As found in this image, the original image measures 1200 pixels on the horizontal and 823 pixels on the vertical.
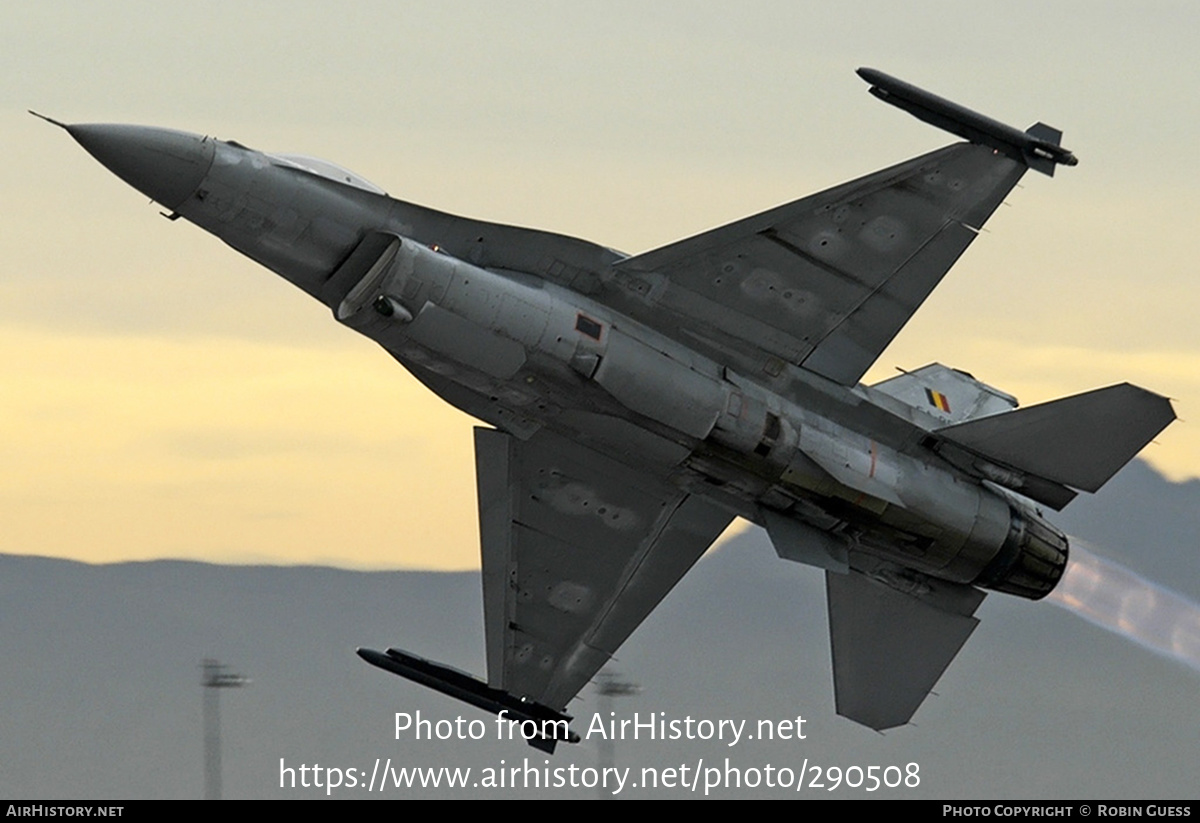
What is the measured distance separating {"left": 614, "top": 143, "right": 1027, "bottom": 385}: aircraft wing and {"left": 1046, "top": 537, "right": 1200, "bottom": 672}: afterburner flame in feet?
18.4

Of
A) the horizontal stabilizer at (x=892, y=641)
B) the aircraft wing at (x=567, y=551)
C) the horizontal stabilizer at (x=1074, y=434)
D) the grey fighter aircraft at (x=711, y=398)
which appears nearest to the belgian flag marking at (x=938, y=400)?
the grey fighter aircraft at (x=711, y=398)

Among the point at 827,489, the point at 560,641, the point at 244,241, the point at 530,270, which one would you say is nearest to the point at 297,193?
the point at 244,241

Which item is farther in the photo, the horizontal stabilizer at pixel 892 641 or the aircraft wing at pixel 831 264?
the horizontal stabilizer at pixel 892 641

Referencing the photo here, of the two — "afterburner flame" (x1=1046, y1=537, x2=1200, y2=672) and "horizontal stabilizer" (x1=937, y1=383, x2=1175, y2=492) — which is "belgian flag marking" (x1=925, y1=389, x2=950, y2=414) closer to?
"horizontal stabilizer" (x1=937, y1=383, x2=1175, y2=492)

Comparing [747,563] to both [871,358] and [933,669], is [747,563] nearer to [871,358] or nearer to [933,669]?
[933,669]

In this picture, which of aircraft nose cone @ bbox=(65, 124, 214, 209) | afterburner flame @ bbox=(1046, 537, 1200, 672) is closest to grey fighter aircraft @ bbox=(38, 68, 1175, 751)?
aircraft nose cone @ bbox=(65, 124, 214, 209)

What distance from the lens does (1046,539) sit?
26.0 m

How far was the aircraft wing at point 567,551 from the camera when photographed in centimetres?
2609

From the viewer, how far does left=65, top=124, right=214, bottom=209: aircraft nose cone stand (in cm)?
2147

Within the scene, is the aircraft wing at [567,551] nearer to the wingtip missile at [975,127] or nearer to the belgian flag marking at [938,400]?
the belgian flag marking at [938,400]

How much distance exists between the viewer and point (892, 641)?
89.4 feet

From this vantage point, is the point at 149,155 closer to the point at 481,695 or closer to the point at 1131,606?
the point at 481,695

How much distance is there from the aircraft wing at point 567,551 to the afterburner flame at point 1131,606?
5234 millimetres

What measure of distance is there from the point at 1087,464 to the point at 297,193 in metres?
10.4
